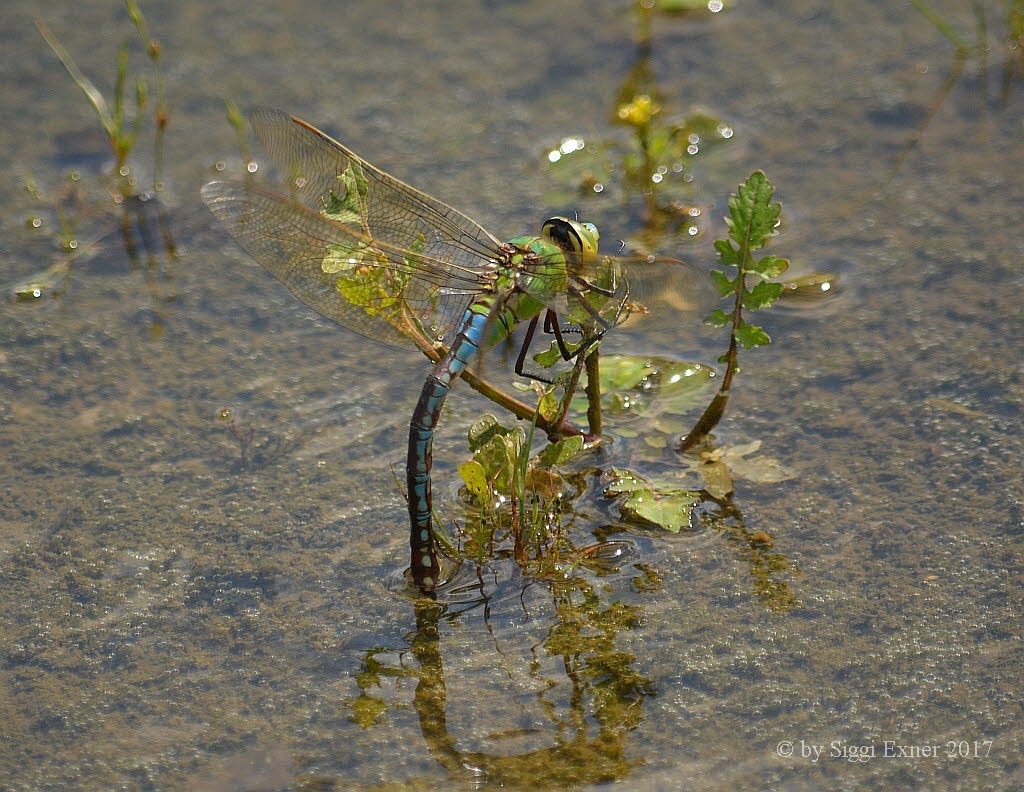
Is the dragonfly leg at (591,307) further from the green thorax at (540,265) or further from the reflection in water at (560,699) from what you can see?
the reflection in water at (560,699)

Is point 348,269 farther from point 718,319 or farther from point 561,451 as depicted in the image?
point 718,319

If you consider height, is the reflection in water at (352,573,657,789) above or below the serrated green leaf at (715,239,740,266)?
below

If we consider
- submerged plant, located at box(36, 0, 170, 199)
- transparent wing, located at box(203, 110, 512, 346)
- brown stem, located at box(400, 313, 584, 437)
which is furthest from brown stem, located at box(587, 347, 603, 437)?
submerged plant, located at box(36, 0, 170, 199)

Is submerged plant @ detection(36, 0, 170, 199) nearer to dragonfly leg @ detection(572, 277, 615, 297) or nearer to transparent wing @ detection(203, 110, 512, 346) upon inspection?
transparent wing @ detection(203, 110, 512, 346)

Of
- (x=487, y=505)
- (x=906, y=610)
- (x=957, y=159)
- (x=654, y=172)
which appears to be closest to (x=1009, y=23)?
(x=957, y=159)

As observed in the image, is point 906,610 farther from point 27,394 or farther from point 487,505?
point 27,394

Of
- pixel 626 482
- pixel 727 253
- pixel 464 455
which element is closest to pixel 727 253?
pixel 727 253

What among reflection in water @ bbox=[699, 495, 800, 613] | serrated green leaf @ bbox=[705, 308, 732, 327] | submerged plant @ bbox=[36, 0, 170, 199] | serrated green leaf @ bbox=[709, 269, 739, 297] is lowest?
reflection in water @ bbox=[699, 495, 800, 613]
